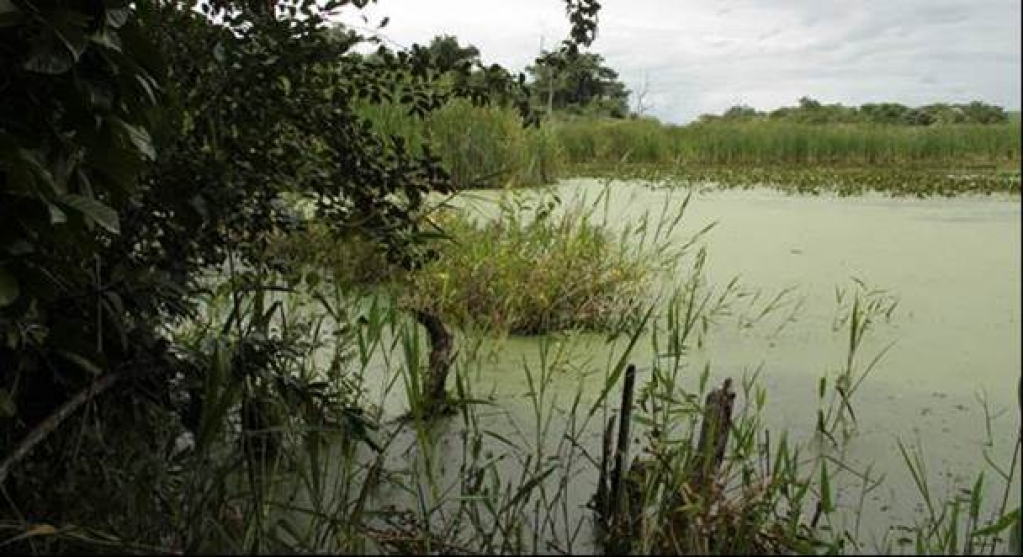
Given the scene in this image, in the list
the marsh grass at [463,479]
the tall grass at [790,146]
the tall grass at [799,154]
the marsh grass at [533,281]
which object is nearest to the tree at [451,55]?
the marsh grass at [463,479]

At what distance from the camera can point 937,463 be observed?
183 cm

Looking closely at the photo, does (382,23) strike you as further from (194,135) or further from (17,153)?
(17,153)

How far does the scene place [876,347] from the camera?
2660 millimetres

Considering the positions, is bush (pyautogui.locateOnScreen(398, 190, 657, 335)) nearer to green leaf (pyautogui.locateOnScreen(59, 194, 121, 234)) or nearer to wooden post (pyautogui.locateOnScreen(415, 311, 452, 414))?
wooden post (pyautogui.locateOnScreen(415, 311, 452, 414))

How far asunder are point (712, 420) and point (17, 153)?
933 millimetres

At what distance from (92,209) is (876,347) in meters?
2.19

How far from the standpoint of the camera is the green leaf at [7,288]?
3.26ft

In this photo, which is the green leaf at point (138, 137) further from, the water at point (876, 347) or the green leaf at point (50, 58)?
the water at point (876, 347)

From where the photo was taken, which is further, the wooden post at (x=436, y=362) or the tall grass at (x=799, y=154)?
the tall grass at (x=799, y=154)

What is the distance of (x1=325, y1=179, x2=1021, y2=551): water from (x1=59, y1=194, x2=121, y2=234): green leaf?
2.60 feet

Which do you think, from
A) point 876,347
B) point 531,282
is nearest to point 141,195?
point 531,282

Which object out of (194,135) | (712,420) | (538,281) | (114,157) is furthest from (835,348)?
(114,157)

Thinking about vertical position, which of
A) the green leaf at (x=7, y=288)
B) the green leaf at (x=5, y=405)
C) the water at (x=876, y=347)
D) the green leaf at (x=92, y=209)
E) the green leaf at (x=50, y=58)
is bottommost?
the water at (x=876, y=347)

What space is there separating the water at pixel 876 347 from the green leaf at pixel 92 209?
79 cm
